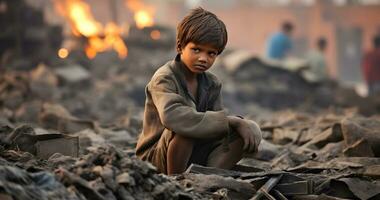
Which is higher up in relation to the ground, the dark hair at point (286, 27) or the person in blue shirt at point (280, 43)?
the dark hair at point (286, 27)

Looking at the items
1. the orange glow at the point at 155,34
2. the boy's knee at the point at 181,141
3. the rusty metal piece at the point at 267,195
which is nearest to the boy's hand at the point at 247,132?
the boy's knee at the point at 181,141

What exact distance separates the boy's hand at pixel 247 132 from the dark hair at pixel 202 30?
528mm

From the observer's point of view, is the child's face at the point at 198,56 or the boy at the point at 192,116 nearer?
the boy at the point at 192,116

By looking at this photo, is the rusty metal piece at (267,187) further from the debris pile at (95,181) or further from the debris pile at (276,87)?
the debris pile at (276,87)

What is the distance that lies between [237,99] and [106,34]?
19.0 feet

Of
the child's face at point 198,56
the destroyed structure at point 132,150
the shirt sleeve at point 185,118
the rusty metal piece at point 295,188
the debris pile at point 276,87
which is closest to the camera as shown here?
the destroyed structure at point 132,150

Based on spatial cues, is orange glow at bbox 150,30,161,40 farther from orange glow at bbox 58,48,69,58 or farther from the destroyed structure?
the destroyed structure

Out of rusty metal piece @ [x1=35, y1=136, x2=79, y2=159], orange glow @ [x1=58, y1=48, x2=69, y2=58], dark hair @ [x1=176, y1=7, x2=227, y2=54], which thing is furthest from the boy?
orange glow @ [x1=58, y1=48, x2=69, y2=58]

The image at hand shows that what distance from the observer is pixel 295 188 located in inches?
198

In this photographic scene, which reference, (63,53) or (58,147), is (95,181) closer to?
(58,147)

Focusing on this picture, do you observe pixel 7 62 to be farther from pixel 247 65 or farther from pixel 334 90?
pixel 334 90

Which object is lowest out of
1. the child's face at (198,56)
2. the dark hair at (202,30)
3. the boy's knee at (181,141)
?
the boy's knee at (181,141)

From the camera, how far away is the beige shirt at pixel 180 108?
5191mm

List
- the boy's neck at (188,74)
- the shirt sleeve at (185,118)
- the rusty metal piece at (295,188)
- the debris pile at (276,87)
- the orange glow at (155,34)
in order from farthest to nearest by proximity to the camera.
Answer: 1. the orange glow at (155,34)
2. the debris pile at (276,87)
3. the boy's neck at (188,74)
4. the shirt sleeve at (185,118)
5. the rusty metal piece at (295,188)
